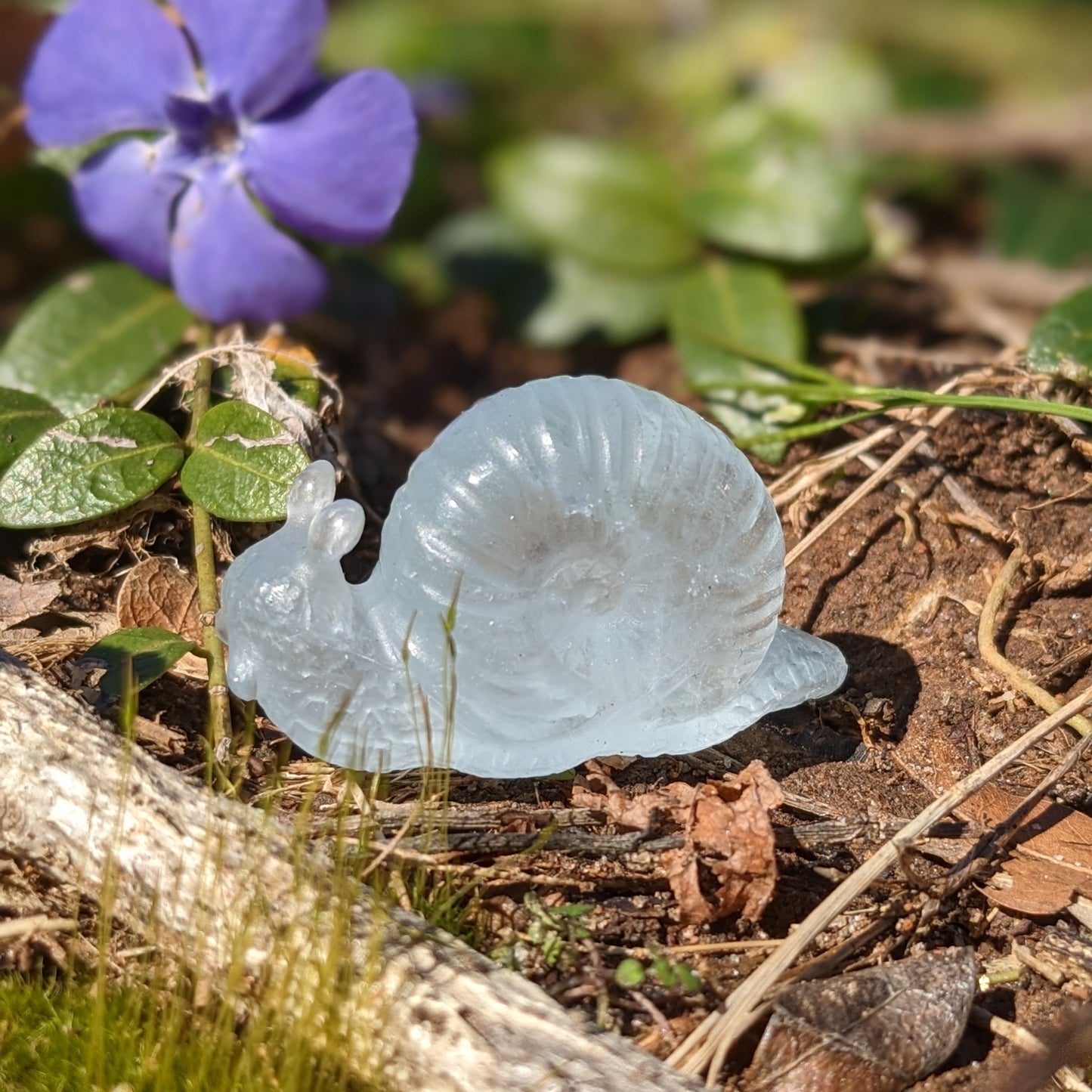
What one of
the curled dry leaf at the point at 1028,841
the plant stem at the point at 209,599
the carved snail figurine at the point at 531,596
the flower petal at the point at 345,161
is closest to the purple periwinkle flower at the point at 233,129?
the flower petal at the point at 345,161

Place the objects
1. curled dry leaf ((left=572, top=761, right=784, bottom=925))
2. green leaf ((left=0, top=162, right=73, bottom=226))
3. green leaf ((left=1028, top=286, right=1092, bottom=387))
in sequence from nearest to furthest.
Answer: curled dry leaf ((left=572, top=761, right=784, bottom=925)), green leaf ((left=1028, top=286, right=1092, bottom=387)), green leaf ((left=0, top=162, right=73, bottom=226))

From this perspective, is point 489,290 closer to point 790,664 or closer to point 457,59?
point 457,59

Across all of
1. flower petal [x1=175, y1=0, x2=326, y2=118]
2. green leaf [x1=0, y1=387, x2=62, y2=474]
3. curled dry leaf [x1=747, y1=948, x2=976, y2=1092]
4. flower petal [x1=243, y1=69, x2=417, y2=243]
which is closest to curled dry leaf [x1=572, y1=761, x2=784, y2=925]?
curled dry leaf [x1=747, y1=948, x2=976, y2=1092]

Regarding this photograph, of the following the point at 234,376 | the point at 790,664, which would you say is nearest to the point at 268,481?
the point at 234,376

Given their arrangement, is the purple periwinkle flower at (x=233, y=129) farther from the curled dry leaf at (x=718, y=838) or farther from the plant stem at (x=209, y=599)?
the curled dry leaf at (x=718, y=838)

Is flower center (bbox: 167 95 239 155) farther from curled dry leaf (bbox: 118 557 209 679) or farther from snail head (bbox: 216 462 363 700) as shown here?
snail head (bbox: 216 462 363 700)
